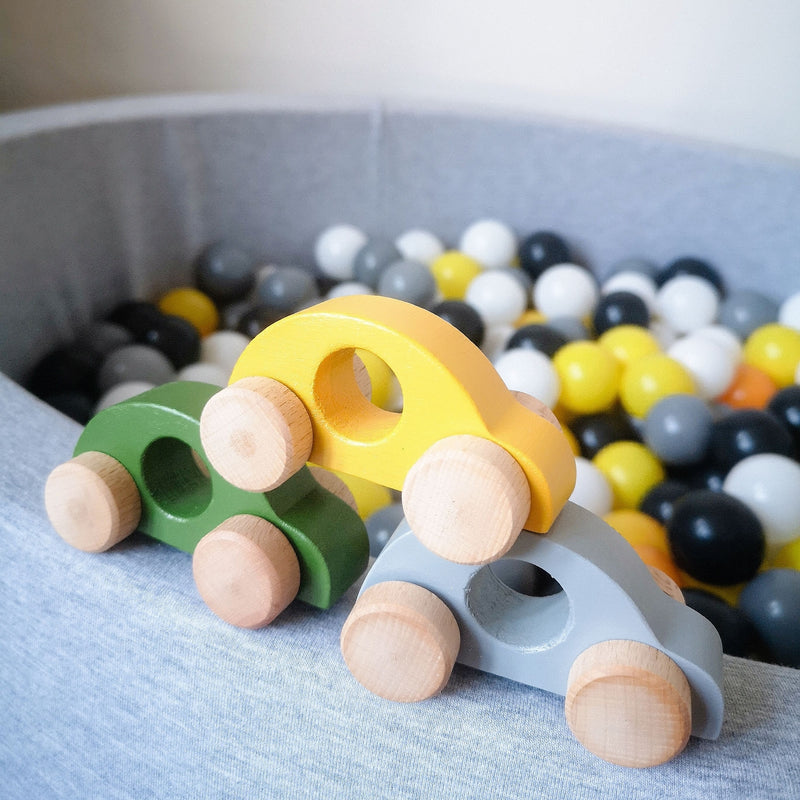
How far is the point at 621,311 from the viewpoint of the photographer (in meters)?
1.29

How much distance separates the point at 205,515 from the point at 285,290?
0.87m

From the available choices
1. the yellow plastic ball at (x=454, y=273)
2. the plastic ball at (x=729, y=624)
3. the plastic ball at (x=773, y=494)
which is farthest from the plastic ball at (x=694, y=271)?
the plastic ball at (x=729, y=624)

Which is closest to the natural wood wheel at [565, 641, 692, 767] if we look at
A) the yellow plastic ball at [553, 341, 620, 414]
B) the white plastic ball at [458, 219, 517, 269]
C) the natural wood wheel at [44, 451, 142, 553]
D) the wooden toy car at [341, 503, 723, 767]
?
the wooden toy car at [341, 503, 723, 767]

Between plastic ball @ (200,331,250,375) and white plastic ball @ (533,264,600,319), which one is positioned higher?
white plastic ball @ (533,264,600,319)

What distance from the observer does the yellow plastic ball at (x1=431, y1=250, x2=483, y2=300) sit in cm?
143

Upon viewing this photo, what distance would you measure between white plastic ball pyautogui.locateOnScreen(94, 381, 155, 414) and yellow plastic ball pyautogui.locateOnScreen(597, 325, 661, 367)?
71cm

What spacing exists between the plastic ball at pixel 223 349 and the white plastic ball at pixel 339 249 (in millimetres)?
245

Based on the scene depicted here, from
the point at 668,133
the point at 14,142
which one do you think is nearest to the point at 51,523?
the point at 14,142

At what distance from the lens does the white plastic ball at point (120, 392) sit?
1077mm

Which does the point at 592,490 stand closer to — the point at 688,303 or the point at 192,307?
the point at 688,303

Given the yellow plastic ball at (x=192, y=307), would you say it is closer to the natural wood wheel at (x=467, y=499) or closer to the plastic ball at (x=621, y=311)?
the plastic ball at (x=621, y=311)

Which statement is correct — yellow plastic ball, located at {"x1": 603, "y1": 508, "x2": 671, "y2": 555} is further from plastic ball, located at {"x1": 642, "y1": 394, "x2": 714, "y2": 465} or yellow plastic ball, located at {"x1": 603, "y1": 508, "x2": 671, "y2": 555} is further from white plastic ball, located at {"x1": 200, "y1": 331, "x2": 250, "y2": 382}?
Answer: white plastic ball, located at {"x1": 200, "y1": 331, "x2": 250, "y2": 382}

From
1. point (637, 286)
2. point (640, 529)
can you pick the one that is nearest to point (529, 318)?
point (637, 286)

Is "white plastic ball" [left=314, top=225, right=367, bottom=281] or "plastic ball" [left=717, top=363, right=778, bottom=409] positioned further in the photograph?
"white plastic ball" [left=314, top=225, right=367, bottom=281]
